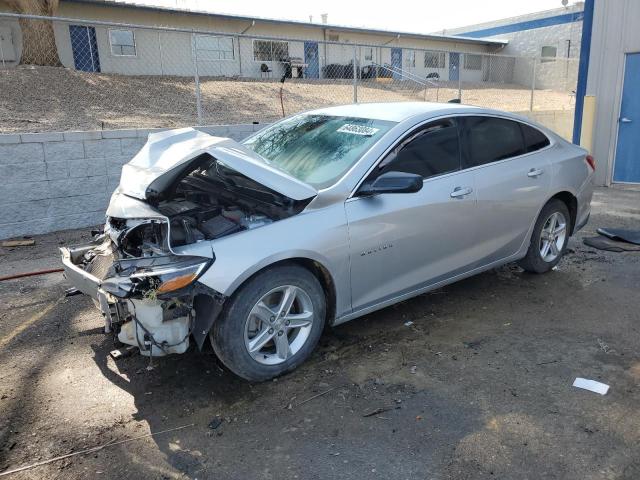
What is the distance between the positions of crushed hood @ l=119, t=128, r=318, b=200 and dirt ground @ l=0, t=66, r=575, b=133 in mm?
8333

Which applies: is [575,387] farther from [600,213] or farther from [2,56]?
[2,56]

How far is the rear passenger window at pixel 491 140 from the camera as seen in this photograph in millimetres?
4438

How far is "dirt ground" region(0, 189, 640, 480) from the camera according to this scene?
270cm

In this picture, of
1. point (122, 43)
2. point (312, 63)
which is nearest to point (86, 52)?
point (122, 43)

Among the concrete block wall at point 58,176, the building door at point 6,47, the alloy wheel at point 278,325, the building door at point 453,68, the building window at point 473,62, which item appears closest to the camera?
the alloy wheel at point 278,325

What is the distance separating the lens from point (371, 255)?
368 centimetres

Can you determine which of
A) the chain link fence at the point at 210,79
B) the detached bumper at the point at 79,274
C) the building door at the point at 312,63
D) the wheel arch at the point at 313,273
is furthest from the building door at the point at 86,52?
the wheel arch at the point at 313,273

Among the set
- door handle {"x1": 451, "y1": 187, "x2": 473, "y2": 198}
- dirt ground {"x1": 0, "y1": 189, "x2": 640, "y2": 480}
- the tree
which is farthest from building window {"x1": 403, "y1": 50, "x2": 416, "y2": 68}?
dirt ground {"x1": 0, "y1": 189, "x2": 640, "y2": 480}

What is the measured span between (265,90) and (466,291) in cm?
1601

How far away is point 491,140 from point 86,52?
20.6 metres

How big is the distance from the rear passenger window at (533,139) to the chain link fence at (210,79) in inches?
182

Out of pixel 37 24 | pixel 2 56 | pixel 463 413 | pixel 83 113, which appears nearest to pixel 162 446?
pixel 463 413

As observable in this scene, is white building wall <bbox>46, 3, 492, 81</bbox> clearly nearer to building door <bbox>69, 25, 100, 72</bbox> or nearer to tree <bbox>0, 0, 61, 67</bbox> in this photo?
building door <bbox>69, 25, 100, 72</bbox>

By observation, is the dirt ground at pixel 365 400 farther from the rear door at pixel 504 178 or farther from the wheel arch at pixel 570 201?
the wheel arch at pixel 570 201
